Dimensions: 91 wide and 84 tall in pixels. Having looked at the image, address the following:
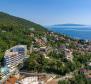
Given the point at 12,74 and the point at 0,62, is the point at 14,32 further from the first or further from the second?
the point at 12,74

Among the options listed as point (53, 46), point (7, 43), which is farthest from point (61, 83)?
point (53, 46)

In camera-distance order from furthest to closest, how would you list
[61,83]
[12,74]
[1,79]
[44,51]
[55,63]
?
[44,51] → [55,63] → [12,74] → [1,79] → [61,83]

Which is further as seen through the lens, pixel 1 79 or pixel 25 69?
pixel 25 69

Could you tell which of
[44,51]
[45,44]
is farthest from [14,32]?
[44,51]

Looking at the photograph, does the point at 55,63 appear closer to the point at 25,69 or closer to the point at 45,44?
the point at 25,69

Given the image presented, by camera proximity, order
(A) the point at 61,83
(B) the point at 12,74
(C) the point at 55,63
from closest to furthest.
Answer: (A) the point at 61,83 < (B) the point at 12,74 < (C) the point at 55,63

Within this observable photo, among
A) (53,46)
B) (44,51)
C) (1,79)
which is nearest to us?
(1,79)
